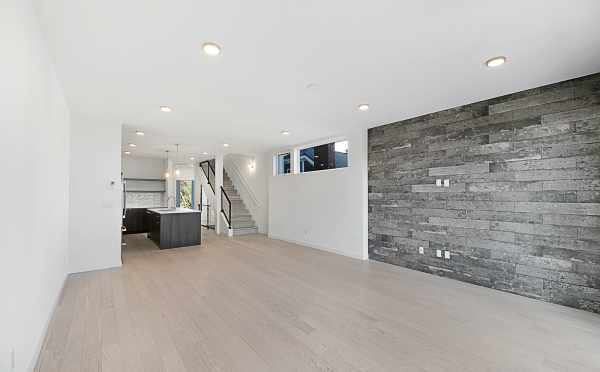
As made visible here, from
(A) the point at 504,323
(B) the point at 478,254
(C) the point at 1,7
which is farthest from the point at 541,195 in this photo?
(C) the point at 1,7

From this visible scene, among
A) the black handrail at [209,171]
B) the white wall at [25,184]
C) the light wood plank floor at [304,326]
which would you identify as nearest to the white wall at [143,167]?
the black handrail at [209,171]

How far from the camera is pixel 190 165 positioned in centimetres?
1222

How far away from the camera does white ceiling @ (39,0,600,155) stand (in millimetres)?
1958

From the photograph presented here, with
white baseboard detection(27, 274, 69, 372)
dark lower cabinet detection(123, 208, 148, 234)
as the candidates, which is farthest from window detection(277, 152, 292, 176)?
white baseboard detection(27, 274, 69, 372)

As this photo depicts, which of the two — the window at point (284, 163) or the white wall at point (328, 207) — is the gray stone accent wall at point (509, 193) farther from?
the window at point (284, 163)

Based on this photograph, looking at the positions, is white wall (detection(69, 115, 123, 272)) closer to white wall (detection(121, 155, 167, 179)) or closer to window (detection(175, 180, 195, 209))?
white wall (detection(121, 155, 167, 179))

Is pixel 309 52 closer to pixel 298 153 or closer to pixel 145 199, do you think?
pixel 298 153

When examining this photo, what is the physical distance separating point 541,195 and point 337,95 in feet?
9.41

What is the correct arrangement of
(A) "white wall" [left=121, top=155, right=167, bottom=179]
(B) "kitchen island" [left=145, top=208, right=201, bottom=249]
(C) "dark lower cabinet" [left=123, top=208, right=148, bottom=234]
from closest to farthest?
1. (B) "kitchen island" [left=145, top=208, right=201, bottom=249]
2. (C) "dark lower cabinet" [left=123, top=208, right=148, bottom=234]
3. (A) "white wall" [left=121, top=155, right=167, bottom=179]

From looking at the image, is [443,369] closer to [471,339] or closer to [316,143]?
[471,339]

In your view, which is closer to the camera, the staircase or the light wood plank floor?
the light wood plank floor

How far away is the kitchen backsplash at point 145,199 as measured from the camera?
10180mm

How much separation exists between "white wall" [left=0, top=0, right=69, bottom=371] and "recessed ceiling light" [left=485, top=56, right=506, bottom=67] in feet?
12.1

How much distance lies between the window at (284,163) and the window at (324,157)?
50 cm
